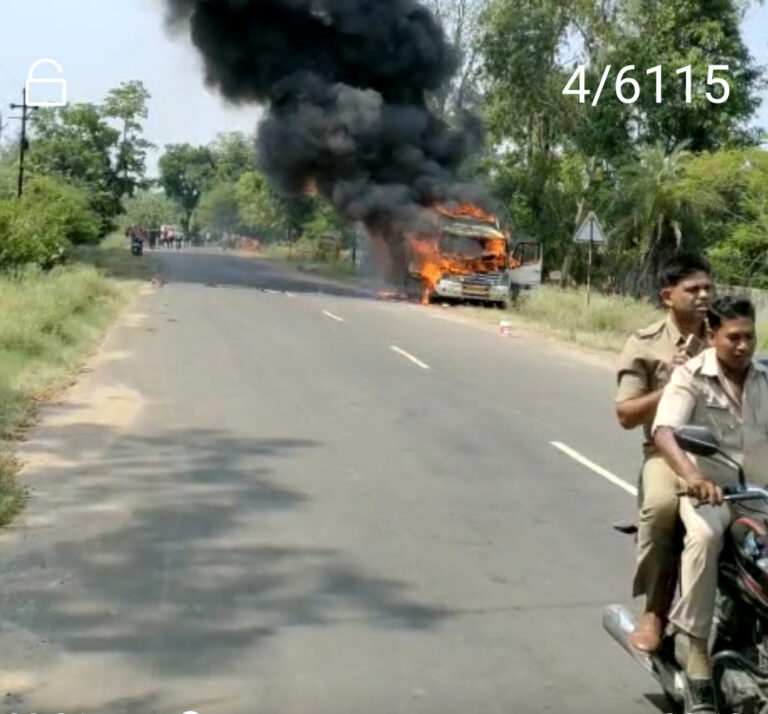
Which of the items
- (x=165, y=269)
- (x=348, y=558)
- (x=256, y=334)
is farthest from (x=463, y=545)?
(x=165, y=269)

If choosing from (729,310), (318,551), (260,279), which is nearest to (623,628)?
(729,310)

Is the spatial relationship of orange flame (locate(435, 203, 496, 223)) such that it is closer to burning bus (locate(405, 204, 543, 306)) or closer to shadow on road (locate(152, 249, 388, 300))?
burning bus (locate(405, 204, 543, 306))

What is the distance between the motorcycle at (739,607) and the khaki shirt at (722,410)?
148 millimetres

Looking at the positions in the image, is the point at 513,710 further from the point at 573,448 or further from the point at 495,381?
the point at 495,381

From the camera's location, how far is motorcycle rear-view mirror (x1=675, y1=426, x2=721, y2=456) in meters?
3.99

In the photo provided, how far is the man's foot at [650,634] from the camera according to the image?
4611 mm

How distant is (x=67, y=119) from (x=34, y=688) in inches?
2432

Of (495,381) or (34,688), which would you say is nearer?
(34,688)

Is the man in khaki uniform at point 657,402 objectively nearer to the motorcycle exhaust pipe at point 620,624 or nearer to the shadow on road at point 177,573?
the motorcycle exhaust pipe at point 620,624

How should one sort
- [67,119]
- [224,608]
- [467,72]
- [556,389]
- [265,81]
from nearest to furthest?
[224,608] < [556,389] < [265,81] < [467,72] < [67,119]

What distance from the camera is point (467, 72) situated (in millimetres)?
43844

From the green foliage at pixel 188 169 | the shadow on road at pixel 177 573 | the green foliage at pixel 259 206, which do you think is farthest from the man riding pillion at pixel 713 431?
the green foliage at pixel 188 169

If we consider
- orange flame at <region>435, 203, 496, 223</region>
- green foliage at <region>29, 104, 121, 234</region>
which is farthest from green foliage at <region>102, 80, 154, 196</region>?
orange flame at <region>435, 203, 496, 223</region>

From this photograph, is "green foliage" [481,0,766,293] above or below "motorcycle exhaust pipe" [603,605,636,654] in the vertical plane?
above
